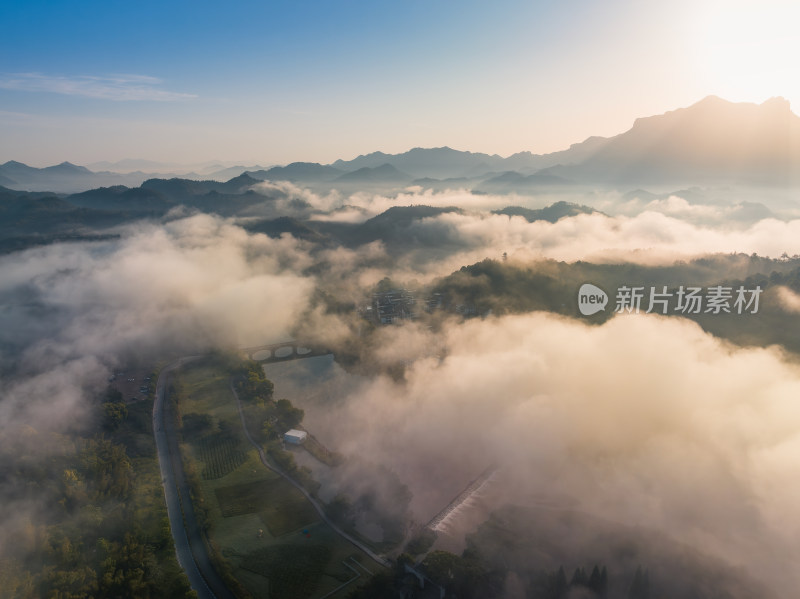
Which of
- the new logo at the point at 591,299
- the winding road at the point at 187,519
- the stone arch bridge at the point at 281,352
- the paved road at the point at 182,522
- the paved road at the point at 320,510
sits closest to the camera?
the paved road at the point at 182,522

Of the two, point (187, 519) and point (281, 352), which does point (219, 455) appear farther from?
point (281, 352)

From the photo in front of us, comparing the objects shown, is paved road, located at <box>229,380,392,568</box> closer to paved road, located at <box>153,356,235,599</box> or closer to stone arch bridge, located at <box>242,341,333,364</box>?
paved road, located at <box>153,356,235,599</box>

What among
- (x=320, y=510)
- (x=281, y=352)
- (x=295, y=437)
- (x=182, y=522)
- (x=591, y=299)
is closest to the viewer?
(x=182, y=522)

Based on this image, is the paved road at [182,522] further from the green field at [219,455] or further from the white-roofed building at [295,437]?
the white-roofed building at [295,437]

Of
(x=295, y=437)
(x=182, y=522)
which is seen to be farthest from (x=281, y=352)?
(x=182, y=522)

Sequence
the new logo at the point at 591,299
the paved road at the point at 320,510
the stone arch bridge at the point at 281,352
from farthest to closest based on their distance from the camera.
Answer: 1. the stone arch bridge at the point at 281,352
2. the new logo at the point at 591,299
3. the paved road at the point at 320,510

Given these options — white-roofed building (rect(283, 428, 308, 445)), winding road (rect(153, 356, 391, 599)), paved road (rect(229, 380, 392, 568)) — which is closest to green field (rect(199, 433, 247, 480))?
paved road (rect(229, 380, 392, 568))

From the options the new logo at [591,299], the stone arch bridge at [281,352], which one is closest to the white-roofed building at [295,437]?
the stone arch bridge at [281,352]
